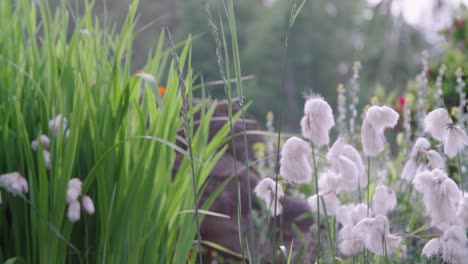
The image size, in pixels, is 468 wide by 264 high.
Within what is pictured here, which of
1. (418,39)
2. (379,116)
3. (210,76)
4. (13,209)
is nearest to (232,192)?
(13,209)

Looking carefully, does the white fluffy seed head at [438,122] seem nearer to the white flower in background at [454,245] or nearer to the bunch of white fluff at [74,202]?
the white flower in background at [454,245]

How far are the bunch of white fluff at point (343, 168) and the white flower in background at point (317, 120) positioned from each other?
105 millimetres

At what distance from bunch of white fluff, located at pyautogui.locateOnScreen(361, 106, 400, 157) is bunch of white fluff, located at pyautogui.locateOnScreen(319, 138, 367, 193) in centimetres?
6

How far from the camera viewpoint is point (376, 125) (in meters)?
1.54

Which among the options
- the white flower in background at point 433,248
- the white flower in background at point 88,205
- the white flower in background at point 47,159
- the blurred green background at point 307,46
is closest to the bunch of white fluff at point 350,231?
the white flower in background at point 433,248

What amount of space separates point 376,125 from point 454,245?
35 centimetres

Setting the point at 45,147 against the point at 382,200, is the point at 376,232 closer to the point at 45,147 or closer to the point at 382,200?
the point at 382,200

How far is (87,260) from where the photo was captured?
194cm

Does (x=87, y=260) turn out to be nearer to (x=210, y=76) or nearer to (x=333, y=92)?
(x=210, y=76)

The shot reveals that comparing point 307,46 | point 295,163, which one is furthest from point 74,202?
point 307,46

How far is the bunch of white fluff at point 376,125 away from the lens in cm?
151

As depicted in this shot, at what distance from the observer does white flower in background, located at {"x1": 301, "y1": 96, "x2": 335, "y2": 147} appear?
1455mm

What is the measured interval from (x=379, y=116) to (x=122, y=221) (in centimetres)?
90

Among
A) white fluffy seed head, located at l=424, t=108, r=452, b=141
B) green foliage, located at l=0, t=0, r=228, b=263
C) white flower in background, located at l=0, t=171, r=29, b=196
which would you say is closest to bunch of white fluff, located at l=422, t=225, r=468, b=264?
white fluffy seed head, located at l=424, t=108, r=452, b=141
